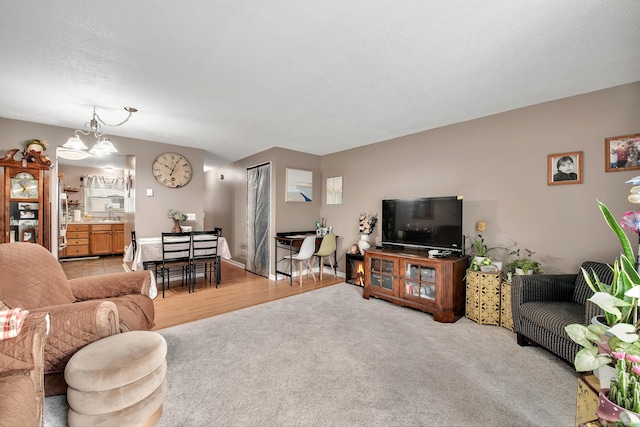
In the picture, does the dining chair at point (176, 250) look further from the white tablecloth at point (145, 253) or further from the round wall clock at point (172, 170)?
the round wall clock at point (172, 170)

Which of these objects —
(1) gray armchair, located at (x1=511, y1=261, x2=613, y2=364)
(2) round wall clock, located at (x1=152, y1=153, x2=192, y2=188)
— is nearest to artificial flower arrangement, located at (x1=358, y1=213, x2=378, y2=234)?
(1) gray armchair, located at (x1=511, y1=261, x2=613, y2=364)

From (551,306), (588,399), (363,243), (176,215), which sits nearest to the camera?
(588,399)

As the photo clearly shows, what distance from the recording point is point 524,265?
2.75 metres

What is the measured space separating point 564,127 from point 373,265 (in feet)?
8.51

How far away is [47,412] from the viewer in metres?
1.62

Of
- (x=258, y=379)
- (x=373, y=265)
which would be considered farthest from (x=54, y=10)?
(x=373, y=265)

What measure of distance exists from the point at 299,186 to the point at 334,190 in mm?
688

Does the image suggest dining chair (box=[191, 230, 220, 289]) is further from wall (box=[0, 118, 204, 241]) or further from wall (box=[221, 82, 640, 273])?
wall (box=[221, 82, 640, 273])

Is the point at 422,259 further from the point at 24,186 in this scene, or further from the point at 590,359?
the point at 24,186

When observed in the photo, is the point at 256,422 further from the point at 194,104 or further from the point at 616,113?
the point at 616,113

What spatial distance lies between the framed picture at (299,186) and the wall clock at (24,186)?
343 cm

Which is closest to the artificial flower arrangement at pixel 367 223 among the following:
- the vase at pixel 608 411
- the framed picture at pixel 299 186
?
the framed picture at pixel 299 186

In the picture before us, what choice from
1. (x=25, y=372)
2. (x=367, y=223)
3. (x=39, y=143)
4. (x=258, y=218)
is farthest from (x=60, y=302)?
(x=367, y=223)

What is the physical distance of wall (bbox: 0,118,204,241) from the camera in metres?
3.68
